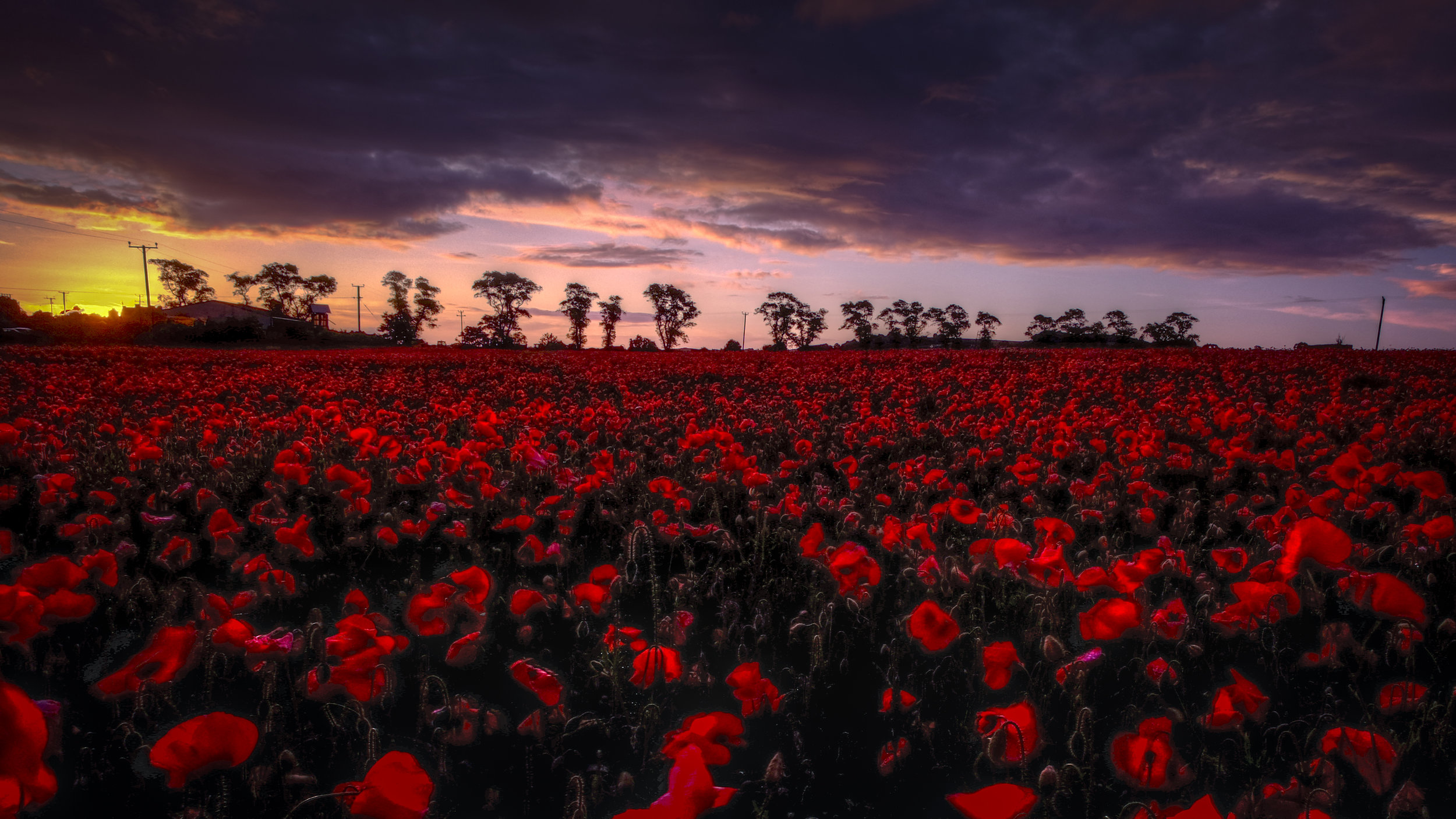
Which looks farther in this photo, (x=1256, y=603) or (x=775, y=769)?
(x=1256, y=603)

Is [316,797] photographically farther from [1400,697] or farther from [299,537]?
[1400,697]

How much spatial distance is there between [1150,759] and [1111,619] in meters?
0.36

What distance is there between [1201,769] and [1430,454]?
5056 millimetres

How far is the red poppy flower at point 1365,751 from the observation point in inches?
65.8

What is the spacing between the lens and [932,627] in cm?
198

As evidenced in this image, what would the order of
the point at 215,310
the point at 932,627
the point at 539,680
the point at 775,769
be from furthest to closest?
the point at 215,310 → the point at 932,627 → the point at 539,680 → the point at 775,769

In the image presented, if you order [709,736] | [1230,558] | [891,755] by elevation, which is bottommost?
[891,755]

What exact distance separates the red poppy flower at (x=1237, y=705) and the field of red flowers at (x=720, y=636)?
0.5 inches

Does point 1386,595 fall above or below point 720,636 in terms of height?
above

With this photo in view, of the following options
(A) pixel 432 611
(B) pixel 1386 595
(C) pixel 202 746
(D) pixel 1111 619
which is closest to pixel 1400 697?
(B) pixel 1386 595

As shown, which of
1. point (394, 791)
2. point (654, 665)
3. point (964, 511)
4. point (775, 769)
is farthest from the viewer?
point (964, 511)

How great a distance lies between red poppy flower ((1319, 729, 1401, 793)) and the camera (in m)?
1.67

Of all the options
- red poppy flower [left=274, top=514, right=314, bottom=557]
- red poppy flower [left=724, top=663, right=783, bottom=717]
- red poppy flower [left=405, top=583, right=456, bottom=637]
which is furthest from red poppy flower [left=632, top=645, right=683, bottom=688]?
red poppy flower [left=274, top=514, right=314, bottom=557]

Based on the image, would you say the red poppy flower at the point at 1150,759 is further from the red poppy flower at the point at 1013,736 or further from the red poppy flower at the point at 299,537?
the red poppy flower at the point at 299,537
